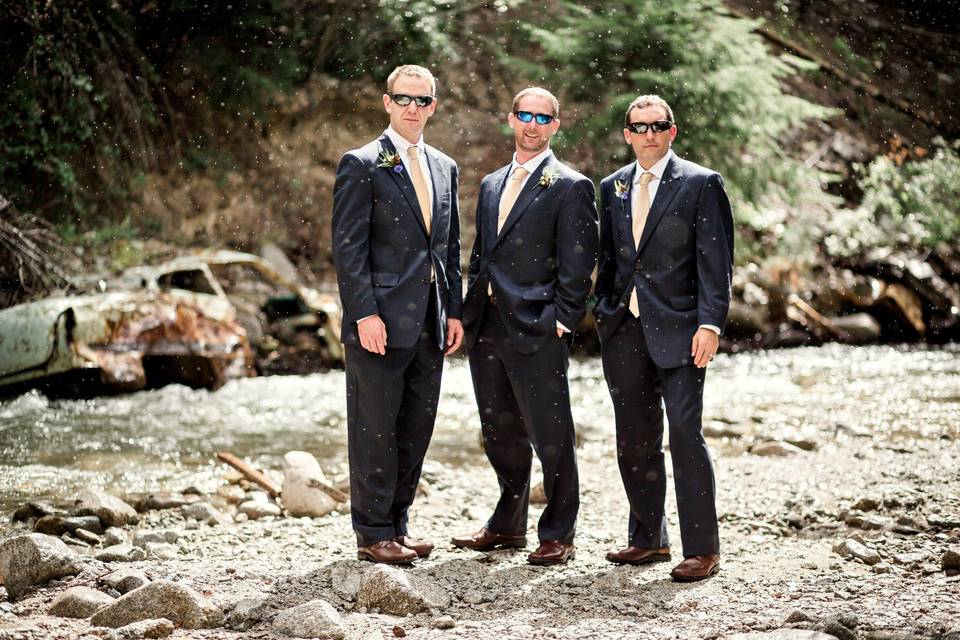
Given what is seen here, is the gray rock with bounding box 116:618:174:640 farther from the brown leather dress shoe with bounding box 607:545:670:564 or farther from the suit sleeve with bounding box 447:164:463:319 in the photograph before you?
the brown leather dress shoe with bounding box 607:545:670:564

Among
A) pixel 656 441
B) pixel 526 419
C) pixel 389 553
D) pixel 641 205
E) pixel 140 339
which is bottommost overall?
pixel 389 553

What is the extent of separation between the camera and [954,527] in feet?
16.9

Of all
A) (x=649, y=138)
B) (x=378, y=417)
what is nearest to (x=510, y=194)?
(x=649, y=138)

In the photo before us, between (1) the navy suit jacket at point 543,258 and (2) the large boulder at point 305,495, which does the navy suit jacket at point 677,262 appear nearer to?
(1) the navy suit jacket at point 543,258

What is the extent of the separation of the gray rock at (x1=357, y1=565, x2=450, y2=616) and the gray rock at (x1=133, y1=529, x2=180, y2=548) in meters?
1.71

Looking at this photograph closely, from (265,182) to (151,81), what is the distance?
2.75 m

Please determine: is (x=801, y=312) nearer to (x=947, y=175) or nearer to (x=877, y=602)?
(x=947, y=175)

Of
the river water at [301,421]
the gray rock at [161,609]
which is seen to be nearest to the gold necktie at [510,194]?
the gray rock at [161,609]

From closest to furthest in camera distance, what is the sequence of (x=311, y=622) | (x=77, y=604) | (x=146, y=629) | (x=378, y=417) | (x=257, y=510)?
(x=146, y=629) → (x=311, y=622) → (x=77, y=604) → (x=378, y=417) → (x=257, y=510)

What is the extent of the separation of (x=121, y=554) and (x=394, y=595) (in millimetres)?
1568

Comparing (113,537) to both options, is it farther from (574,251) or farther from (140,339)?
(140,339)

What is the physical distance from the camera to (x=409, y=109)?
Result: 14.9ft

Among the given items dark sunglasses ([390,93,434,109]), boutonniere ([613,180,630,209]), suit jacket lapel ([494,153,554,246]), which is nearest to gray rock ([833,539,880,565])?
boutonniere ([613,180,630,209])

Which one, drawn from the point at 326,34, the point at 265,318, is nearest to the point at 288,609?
the point at 265,318
